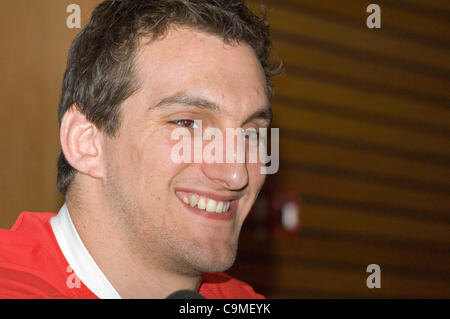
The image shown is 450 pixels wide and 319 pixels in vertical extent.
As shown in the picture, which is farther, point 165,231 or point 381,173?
point 381,173

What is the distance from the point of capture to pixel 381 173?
13.7 ft

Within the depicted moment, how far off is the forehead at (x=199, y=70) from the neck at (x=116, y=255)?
0.41 meters

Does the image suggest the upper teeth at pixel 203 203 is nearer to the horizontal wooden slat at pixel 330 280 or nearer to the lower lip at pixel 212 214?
the lower lip at pixel 212 214

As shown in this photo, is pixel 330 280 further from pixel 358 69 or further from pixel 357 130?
pixel 358 69

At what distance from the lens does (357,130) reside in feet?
13.4

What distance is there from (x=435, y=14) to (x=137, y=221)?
12.1 ft

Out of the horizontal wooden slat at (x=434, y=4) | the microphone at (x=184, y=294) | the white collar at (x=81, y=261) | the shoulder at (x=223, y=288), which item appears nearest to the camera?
the microphone at (x=184, y=294)

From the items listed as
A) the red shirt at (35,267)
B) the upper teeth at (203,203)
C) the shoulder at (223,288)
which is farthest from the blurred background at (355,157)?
the red shirt at (35,267)

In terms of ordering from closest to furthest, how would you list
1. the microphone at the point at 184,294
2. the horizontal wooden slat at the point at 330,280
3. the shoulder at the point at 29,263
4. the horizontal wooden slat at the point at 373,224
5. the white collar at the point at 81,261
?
1. the microphone at the point at 184,294
2. the shoulder at the point at 29,263
3. the white collar at the point at 81,261
4. the horizontal wooden slat at the point at 330,280
5. the horizontal wooden slat at the point at 373,224

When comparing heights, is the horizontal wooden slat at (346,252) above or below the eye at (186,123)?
below

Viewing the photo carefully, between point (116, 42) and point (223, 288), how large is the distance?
1093 mm

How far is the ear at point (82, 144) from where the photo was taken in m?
1.81
